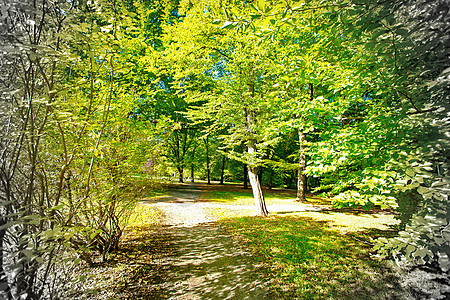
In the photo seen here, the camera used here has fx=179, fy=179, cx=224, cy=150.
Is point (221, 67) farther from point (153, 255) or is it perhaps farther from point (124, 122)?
point (153, 255)

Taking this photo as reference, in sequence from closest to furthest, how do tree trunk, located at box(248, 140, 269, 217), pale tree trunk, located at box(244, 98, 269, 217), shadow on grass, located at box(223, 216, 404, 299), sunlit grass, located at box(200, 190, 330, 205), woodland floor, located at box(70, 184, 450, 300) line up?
woodland floor, located at box(70, 184, 450, 300) → shadow on grass, located at box(223, 216, 404, 299) → pale tree trunk, located at box(244, 98, 269, 217) → tree trunk, located at box(248, 140, 269, 217) → sunlit grass, located at box(200, 190, 330, 205)

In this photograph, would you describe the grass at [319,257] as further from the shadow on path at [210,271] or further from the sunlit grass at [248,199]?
the sunlit grass at [248,199]

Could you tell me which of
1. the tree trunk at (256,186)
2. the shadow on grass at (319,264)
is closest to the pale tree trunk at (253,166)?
the tree trunk at (256,186)

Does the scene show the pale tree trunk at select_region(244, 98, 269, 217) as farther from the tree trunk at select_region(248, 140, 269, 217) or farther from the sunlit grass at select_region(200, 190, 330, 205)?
the sunlit grass at select_region(200, 190, 330, 205)

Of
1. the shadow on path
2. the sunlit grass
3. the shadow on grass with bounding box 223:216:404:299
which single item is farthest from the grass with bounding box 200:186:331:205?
the shadow on path

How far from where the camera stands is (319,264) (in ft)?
13.8

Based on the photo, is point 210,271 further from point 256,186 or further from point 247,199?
point 247,199

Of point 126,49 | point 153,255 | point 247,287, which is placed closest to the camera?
point 126,49

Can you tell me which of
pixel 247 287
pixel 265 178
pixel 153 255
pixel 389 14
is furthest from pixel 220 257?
pixel 265 178

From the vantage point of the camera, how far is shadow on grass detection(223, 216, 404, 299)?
3363mm

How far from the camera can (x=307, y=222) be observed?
766cm

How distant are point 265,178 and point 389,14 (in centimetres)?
2666

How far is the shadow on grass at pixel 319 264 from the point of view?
3363 millimetres

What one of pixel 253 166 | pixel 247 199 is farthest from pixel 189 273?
pixel 247 199
